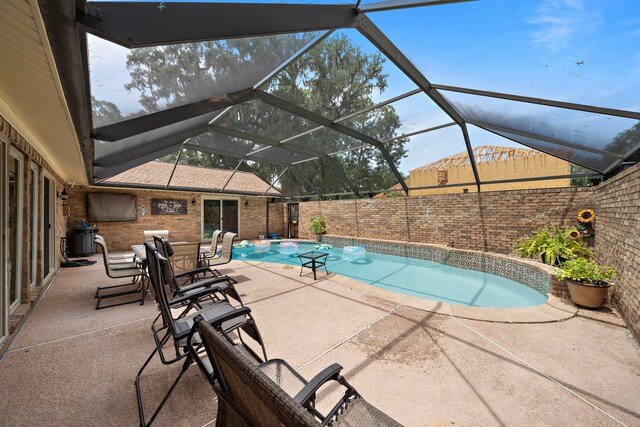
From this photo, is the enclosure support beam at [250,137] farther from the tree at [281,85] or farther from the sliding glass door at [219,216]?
the sliding glass door at [219,216]

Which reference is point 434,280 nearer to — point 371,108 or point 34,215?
point 371,108

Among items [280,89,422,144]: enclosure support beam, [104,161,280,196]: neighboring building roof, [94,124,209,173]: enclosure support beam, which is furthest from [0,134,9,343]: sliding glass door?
[104,161,280,196]: neighboring building roof

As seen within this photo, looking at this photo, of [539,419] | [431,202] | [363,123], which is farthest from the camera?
[431,202]

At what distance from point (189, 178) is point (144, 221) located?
2.50m

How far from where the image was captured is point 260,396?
2.62 ft

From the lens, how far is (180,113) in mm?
3084

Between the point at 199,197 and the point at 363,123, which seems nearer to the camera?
the point at 363,123

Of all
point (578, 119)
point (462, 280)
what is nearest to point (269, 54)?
point (578, 119)

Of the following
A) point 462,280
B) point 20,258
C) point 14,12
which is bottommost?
point 462,280

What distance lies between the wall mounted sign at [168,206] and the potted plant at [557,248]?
40.7 feet

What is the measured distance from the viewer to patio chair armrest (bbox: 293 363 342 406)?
1.18 meters

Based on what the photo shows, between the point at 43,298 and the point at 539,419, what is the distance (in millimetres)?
6622

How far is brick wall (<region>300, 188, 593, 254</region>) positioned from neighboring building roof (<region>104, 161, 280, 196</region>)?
4.71 m

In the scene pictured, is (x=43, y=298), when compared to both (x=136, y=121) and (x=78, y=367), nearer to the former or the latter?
(x=78, y=367)
